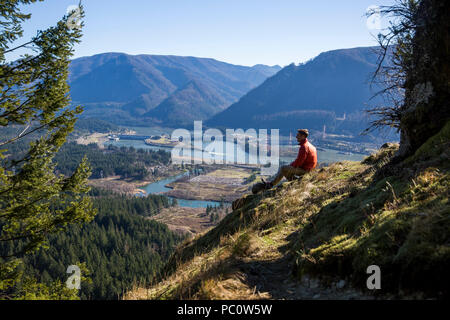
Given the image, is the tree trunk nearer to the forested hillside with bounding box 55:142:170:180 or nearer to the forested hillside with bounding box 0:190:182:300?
the forested hillside with bounding box 0:190:182:300

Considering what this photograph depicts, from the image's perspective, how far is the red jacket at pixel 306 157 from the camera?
9.80 metres

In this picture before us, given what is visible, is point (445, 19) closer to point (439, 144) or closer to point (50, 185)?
point (439, 144)

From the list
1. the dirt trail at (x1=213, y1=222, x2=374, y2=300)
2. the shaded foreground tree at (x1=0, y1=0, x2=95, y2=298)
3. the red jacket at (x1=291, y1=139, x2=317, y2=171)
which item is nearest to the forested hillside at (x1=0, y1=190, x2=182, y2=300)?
the shaded foreground tree at (x1=0, y1=0, x2=95, y2=298)

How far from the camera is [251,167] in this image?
443 feet

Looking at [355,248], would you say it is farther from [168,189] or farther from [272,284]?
[168,189]

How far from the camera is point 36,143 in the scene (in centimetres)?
892

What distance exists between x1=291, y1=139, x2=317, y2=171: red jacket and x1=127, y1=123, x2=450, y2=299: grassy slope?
3187mm

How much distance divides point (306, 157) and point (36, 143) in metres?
8.21

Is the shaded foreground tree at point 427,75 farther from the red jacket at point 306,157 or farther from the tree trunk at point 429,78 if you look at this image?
the red jacket at point 306,157

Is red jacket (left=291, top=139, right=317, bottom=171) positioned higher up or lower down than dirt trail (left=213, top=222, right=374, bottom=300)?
higher up

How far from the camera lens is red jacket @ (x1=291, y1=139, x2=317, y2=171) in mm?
9796

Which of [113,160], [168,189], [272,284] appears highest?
[272,284]

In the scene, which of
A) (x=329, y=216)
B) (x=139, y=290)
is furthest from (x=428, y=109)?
(x=139, y=290)

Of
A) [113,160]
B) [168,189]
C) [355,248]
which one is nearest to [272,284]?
[355,248]
